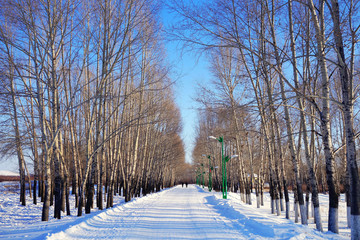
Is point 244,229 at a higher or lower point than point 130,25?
lower

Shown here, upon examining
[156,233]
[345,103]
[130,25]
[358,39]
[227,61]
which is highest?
[227,61]

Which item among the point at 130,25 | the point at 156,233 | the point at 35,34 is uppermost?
the point at 130,25

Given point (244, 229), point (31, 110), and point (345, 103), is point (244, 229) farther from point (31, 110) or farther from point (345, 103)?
point (31, 110)

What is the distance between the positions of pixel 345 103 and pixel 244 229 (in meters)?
4.15

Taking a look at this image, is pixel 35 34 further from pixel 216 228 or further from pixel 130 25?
pixel 216 228

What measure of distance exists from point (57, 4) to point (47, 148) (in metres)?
5.35

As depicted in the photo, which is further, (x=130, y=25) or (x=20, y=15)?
(x=130, y=25)

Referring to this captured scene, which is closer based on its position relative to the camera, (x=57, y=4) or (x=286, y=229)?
(x=286, y=229)

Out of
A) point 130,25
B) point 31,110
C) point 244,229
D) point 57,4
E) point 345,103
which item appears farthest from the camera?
point 31,110

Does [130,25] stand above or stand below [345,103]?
above

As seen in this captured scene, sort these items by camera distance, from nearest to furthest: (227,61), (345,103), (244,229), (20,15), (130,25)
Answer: (345,103), (244,229), (20,15), (130,25), (227,61)

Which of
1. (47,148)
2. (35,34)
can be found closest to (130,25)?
(35,34)

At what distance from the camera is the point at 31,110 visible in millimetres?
16422

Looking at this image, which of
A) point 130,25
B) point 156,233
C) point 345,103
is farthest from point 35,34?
point 345,103
